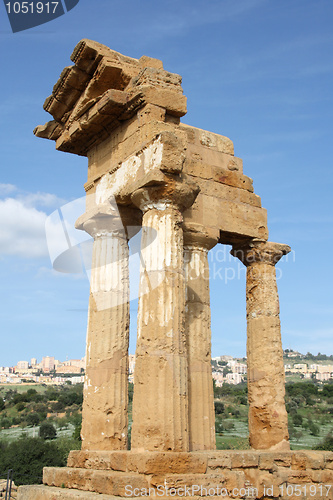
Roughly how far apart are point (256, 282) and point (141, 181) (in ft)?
15.2

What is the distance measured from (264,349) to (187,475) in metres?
4.89

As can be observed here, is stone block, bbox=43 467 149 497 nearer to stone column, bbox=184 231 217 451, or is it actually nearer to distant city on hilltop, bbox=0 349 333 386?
stone column, bbox=184 231 217 451

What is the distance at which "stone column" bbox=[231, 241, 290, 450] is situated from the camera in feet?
41.3

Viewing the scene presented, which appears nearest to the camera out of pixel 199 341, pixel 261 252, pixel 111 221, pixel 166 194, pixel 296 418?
pixel 166 194

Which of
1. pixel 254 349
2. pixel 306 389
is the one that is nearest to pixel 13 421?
pixel 306 389

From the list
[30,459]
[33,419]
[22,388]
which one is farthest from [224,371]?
[30,459]

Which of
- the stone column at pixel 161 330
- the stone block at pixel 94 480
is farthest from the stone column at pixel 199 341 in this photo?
the stone block at pixel 94 480

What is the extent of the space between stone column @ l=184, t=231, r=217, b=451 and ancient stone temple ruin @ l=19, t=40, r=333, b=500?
0.09 feet

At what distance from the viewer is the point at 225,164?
46.2ft

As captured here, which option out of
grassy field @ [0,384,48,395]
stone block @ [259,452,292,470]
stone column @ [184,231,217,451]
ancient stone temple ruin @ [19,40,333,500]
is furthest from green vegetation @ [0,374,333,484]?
stone block @ [259,452,292,470]

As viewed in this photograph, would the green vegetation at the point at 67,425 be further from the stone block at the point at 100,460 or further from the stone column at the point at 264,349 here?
the stone block at the point at 100,460

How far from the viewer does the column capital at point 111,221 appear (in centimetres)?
1231

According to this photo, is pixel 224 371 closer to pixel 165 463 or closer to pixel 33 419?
pixel 33 419

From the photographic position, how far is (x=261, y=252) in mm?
13812
